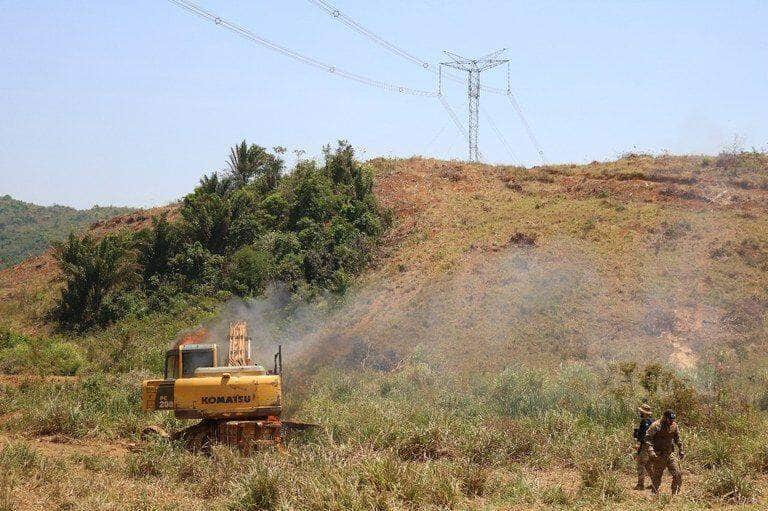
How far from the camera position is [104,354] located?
1064 inches

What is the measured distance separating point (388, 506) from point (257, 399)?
4.28m

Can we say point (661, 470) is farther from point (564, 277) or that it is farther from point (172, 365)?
point (564, 277)

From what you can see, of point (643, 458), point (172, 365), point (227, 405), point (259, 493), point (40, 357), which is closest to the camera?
point (259, 493)

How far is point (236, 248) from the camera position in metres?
35.1

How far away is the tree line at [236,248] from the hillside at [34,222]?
35064 mm

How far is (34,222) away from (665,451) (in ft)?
285

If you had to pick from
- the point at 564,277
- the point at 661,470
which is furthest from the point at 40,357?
the point at 661,470

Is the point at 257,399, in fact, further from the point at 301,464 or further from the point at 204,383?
the point at 301,464

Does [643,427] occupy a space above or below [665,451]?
above

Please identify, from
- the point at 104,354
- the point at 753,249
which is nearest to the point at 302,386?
the point at 104,354

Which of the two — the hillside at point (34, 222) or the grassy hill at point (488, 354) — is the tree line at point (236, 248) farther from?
the hillside at point (34, 222)

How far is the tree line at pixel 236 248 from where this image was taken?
105 feet

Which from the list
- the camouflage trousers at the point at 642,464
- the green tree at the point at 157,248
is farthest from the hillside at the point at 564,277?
the camouflage trousers at the point at 642,464

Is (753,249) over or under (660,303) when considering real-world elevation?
over
